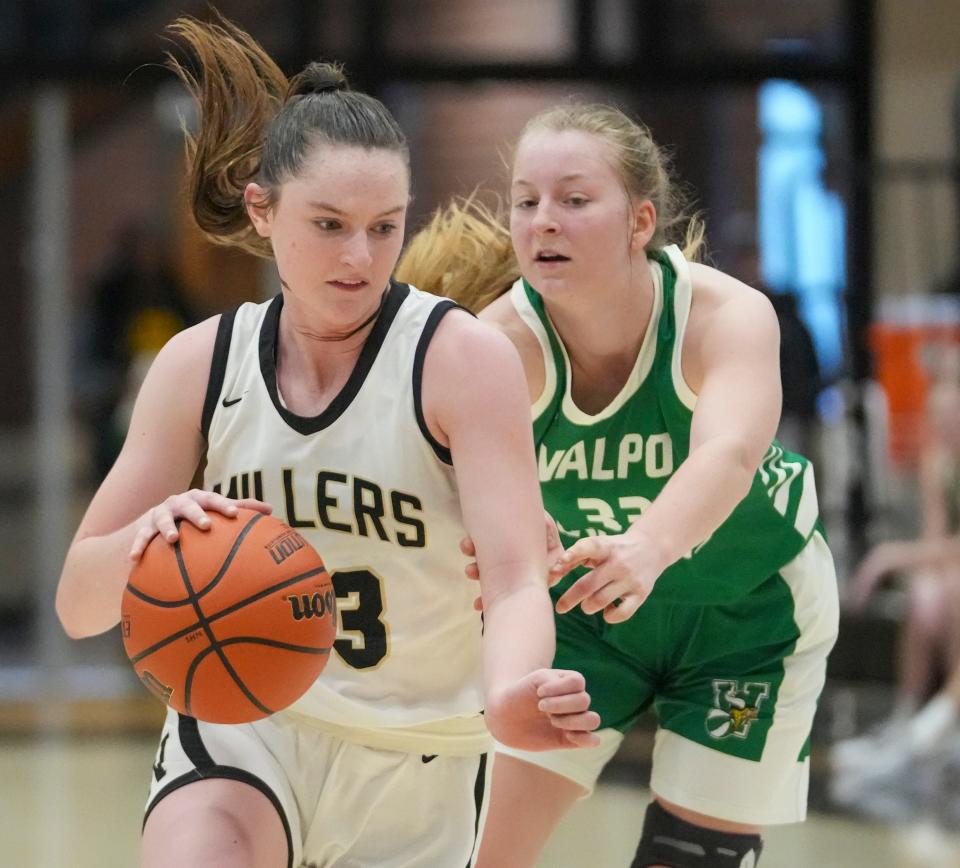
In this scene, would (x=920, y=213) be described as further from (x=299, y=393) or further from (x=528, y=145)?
(x=299, y=393)

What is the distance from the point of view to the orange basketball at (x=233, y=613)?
233 cm

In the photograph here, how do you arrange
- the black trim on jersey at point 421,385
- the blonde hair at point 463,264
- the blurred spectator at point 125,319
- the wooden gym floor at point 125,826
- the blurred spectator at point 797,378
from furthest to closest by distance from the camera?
the blurred spectator at point 125,319, the blurred spectator at point 797,378, the wooden gym floor at point 125,826, the blonde hair at point 463,264, the black trim on jersey at point 421,385

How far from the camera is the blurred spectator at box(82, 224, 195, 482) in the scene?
901cm

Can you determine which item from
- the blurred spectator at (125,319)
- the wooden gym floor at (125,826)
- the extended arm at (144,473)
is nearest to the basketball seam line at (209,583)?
the extended arm at (144,473)

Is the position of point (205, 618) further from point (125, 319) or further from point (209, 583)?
point (125, 319)

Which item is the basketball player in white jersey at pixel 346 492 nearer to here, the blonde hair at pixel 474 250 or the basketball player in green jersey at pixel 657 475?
the basketball player in green jersey at pixel 657 475

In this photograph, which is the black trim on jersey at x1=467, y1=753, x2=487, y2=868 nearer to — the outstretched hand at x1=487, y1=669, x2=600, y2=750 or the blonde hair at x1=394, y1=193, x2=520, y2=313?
the outstretched hand at x1=487, y1=669, x2=600, y2=750

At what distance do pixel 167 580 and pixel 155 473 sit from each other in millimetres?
277

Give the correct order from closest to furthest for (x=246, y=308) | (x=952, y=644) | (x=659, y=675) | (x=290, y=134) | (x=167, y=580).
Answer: (x=167, y=580) < (x=290, y=134) < (x=246, y=308) < (x=659, y=675) < (x=952, y=644)

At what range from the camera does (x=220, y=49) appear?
9.22 feet

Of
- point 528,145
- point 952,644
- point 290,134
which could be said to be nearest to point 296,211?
point 290,134

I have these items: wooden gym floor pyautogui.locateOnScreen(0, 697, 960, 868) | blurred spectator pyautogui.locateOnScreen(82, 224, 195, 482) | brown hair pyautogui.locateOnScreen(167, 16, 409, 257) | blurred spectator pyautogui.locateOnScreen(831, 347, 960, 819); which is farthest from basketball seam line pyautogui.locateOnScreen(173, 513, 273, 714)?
blurred spectator pyautogui.locateOnScreen(82, 224, 195, 482)

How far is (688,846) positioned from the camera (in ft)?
10.4

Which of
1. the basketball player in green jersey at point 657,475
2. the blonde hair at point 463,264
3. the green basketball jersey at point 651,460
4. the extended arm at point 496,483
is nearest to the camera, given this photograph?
the extended arm at point 496,483
